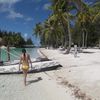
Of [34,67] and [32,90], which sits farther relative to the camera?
[34,67]

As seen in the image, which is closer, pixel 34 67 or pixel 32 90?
pixel 32 90

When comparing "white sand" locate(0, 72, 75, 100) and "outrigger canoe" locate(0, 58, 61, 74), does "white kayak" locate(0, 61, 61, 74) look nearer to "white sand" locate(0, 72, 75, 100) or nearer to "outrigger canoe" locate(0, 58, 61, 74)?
"outrigger canoe" locate(0, 58, 61, 74)

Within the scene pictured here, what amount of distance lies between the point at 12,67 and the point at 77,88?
5903mm

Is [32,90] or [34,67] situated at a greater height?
[34,67]

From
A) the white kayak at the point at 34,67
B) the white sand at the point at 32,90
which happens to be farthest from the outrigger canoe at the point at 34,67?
the white sand at the point at 32,90

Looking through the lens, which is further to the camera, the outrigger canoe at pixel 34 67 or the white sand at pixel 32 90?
the outrigger canoe at pixel 34 67

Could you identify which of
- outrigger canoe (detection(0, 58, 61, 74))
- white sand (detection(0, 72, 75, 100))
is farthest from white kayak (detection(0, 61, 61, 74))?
white sand (detection(0, 72, 75, 100))

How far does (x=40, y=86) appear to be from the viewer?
1006 centimetres

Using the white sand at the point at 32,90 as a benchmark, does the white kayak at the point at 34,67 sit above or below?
above

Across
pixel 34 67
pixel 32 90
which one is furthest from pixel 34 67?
pixel 32 90

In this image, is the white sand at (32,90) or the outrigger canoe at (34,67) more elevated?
the outrigger canoe at (34,67)

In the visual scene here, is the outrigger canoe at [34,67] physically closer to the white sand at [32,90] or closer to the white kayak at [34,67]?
the white kayak at [34,67]

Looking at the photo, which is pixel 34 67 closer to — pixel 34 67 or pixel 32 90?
pixel 34 67

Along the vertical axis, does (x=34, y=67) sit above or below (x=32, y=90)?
above
